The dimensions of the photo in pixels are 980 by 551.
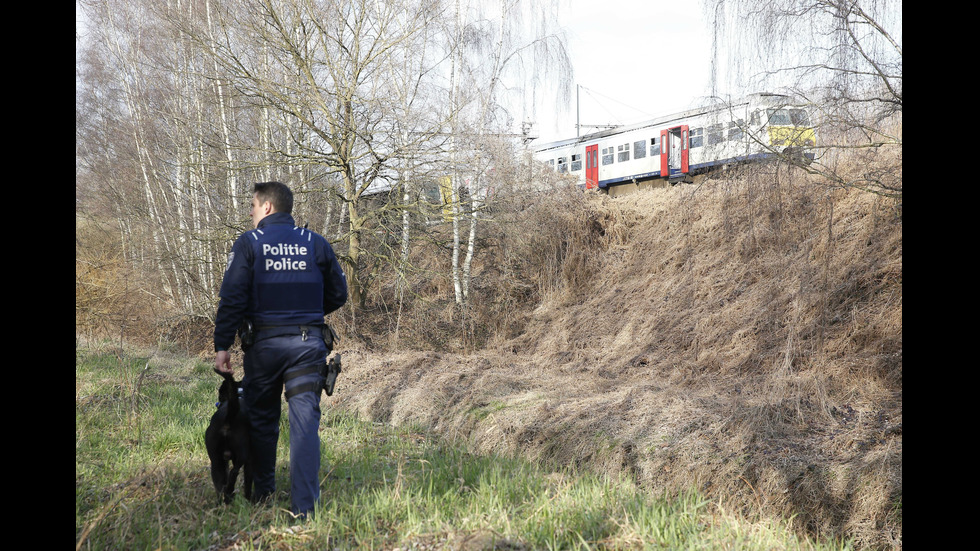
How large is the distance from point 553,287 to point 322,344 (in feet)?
35.2

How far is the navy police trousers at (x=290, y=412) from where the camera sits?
347cm

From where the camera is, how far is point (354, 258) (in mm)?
12898

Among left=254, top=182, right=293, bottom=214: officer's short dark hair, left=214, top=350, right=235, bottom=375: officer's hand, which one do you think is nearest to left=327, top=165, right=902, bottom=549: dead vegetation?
left=214, top=350, right=235, bottom=375: officer's hand

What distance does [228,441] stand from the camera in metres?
3.70

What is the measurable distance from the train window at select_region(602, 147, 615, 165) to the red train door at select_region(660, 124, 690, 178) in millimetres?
2126

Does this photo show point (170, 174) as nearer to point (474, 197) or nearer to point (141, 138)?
point (141, 138)

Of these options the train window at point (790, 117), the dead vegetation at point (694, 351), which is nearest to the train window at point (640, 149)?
the dead vegetation at point (694, 351)

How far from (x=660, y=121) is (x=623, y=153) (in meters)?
1.78

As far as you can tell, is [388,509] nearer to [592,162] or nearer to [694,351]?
[694,351]

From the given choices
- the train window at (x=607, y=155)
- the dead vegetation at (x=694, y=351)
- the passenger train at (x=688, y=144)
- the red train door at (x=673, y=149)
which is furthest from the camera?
the train window at (x=607, y=155)

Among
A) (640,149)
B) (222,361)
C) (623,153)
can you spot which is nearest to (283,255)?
(222,361)

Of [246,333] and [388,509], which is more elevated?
[246,333]

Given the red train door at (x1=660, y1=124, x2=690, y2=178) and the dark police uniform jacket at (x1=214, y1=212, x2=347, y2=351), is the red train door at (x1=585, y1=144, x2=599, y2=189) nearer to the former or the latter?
the red train door at (x1=660, y1=124, x2=690, y2=178)

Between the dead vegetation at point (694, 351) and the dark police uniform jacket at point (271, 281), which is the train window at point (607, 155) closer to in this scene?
the dead vegetation at point (694, 351)
